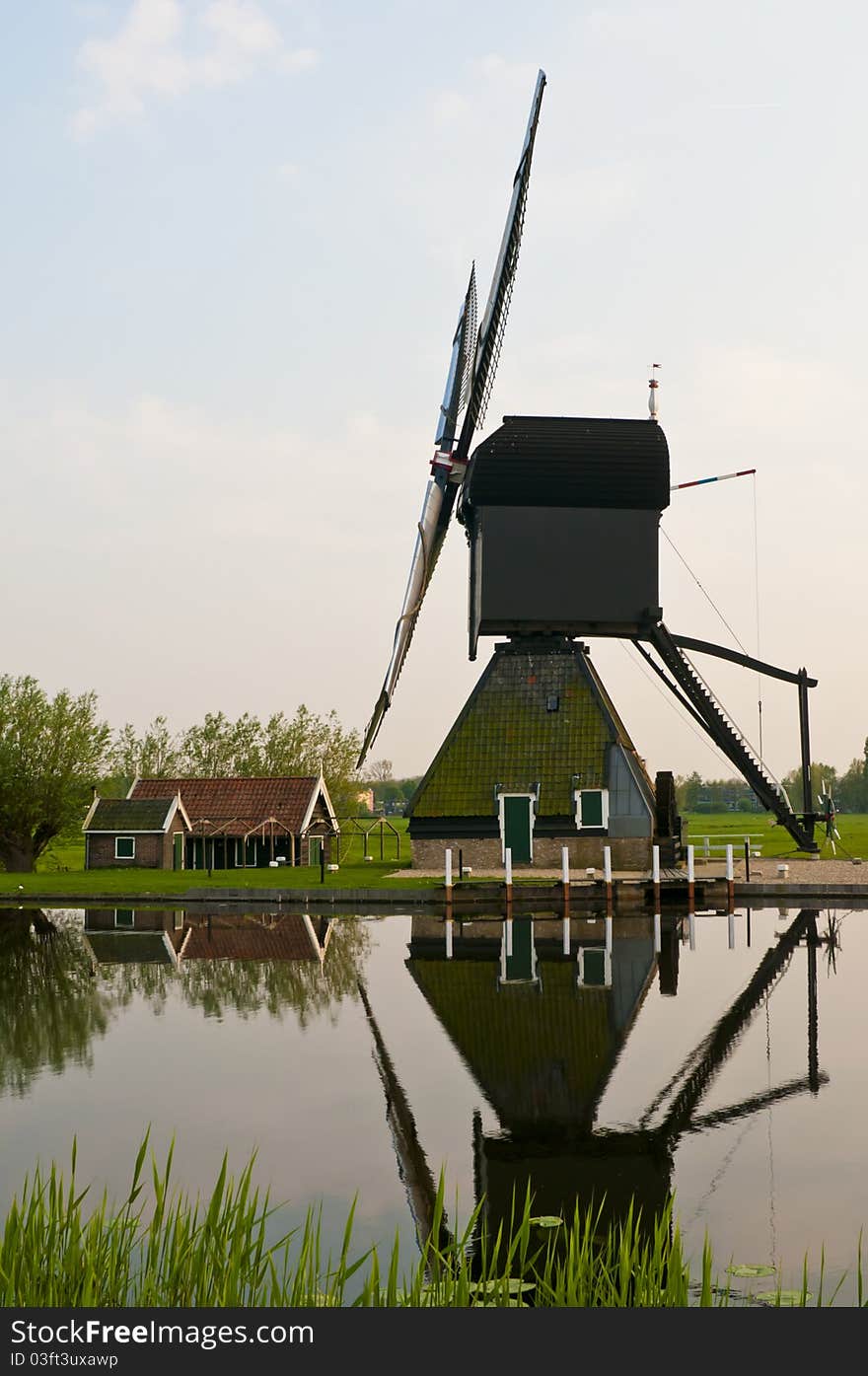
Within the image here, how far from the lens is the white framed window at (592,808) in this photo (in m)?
31.8

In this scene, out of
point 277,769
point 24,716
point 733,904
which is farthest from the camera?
point 277,769

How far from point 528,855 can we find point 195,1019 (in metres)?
18.7

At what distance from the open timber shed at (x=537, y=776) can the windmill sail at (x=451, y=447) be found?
3.16 meters

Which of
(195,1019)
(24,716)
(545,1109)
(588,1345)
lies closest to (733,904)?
(195,1019)

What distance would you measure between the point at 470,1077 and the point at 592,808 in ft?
70.0

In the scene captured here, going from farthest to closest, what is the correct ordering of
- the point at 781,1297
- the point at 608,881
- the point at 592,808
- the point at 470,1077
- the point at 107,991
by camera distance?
the point at 592,808 → the point at 608,881 → the point at 107,991 → the point at 470,1077 → the point at 781,1297

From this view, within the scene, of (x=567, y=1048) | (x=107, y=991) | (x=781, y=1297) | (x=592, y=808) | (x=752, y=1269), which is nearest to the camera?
(x=781, y=1297)

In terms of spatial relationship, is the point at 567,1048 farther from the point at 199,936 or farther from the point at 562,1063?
the point at 199,936

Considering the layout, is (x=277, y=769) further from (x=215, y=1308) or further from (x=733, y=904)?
(x=215, y=1308)

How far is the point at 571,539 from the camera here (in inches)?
1297

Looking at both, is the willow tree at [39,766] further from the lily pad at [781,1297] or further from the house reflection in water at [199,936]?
the lily pad at [781,1297]

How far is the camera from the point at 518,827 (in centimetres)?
3206

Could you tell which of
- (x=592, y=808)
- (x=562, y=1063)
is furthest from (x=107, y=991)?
(x=592, y=808)

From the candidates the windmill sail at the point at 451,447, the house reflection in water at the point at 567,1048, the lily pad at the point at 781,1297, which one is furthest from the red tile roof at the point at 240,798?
the lily pad at the point at 781,1297
